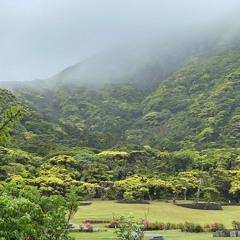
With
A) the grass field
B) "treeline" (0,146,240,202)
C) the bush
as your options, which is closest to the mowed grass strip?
the grass field

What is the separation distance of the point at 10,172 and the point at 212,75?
122m

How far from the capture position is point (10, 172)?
50.7 metres

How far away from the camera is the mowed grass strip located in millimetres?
31406

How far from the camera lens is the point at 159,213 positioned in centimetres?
3475

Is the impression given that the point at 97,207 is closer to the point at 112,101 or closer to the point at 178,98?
the point at 178,98

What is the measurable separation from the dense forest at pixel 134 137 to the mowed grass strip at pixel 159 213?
15.4 ft

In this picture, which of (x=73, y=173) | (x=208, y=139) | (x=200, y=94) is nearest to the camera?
(x=73, y=173)

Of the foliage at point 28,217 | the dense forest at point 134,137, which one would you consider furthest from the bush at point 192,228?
the foliage at point 28,217

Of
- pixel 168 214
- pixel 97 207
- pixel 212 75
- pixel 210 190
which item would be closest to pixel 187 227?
pixel 168 214

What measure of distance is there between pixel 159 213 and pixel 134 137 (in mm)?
85683

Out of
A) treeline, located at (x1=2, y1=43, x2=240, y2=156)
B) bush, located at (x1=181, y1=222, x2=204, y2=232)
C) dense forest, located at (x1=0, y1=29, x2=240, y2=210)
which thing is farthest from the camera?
treeline, located at (x1=2, y1=43, x2=240, y2=156)

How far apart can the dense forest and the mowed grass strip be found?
4.70 metres

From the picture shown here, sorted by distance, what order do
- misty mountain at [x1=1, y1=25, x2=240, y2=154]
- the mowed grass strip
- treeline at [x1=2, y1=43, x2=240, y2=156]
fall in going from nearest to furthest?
the mowed grass strip → treeline at [x1=2, y1=43, x2=240, y2=156] → misty mountain at [x1=1, y1=25, x2=240, y2=154]

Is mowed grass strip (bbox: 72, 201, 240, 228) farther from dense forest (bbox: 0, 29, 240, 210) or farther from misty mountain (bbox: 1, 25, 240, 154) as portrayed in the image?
misty mountain (bbox: 1, 25, 240, 154)
